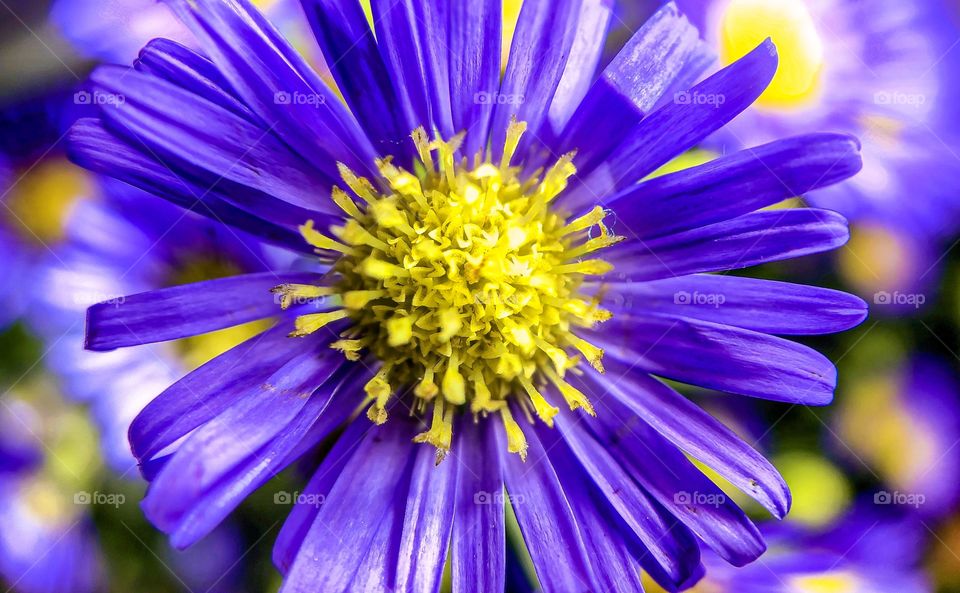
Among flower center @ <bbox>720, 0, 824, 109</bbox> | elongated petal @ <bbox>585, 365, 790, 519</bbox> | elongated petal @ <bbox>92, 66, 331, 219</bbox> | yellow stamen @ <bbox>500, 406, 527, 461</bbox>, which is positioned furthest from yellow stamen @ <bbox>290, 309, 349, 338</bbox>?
flower center @ <bbox>720, 0, 824, 109</bbox>

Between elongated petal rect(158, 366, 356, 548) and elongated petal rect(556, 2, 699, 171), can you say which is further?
elongated petal rect(556, 2, 699, 171)

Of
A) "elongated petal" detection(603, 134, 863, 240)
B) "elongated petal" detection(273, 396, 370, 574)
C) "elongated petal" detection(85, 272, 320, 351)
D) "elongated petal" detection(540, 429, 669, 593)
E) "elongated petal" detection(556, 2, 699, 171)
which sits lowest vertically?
"elongated petal" detection(540, 429, 669, 593)

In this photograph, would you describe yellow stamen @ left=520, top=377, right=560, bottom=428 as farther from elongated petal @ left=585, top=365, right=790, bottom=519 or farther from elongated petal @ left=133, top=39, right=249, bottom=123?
elongated petal @ left=133, top=39, right=249, bottom=123

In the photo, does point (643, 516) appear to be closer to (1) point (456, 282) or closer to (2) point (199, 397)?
(1) point (456, 282)

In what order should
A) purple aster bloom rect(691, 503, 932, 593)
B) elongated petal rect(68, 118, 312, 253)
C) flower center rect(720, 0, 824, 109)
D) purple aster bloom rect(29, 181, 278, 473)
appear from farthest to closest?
flower center rect(720, 0, 824, 109), purple aster bloom rect(691, 503, 932, 593), purple aster bloom rect(29, 181, 278, 473), elongated petal rect(68, 118, 312, 253)

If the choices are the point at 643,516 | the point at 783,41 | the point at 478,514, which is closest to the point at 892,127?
the point at 783,41

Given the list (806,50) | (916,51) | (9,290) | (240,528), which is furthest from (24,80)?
(916,51)

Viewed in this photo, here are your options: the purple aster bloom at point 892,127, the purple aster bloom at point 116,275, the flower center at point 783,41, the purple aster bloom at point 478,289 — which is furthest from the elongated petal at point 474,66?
the flower center at point 783,41
